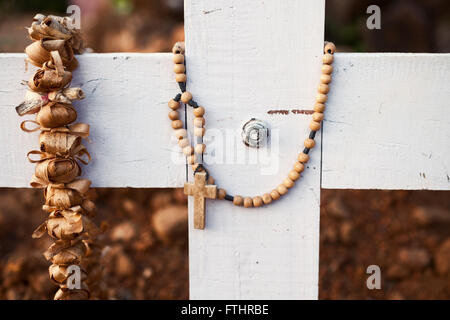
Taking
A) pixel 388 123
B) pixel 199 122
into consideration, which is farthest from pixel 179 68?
pixel 388 123

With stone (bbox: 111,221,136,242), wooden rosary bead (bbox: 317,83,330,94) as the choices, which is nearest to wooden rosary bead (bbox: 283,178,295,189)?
wooden rosary bead (bbox: 317,83,330,94)

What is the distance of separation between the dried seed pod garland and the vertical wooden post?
0.25 metres

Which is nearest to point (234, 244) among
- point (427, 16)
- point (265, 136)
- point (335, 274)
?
point (265, 136)

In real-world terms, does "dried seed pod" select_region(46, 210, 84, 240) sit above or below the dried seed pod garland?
below

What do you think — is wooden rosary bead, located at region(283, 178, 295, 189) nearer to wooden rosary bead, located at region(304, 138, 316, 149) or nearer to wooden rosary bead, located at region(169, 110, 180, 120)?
wooden rosary bead, located at region(304, 138, 316, 149)

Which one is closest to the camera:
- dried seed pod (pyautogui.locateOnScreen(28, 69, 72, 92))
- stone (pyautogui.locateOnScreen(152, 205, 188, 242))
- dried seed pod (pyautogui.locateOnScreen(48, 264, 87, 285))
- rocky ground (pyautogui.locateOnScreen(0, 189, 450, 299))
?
dried seed pod (pyautogui.locateOnScreen(28, 69, 72, 92))

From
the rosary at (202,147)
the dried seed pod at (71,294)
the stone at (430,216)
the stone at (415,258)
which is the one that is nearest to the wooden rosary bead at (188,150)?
the rosary at (202,147)

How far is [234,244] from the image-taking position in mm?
1168

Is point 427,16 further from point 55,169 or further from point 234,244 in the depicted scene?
point 55,169

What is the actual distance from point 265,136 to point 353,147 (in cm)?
20

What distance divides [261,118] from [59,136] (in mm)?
433

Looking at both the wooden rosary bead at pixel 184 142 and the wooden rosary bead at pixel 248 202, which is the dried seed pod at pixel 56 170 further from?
the wooden rosary bead at pixel 248 202

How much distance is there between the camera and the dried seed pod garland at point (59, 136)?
1.04m

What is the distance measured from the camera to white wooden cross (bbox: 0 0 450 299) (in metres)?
1.07
